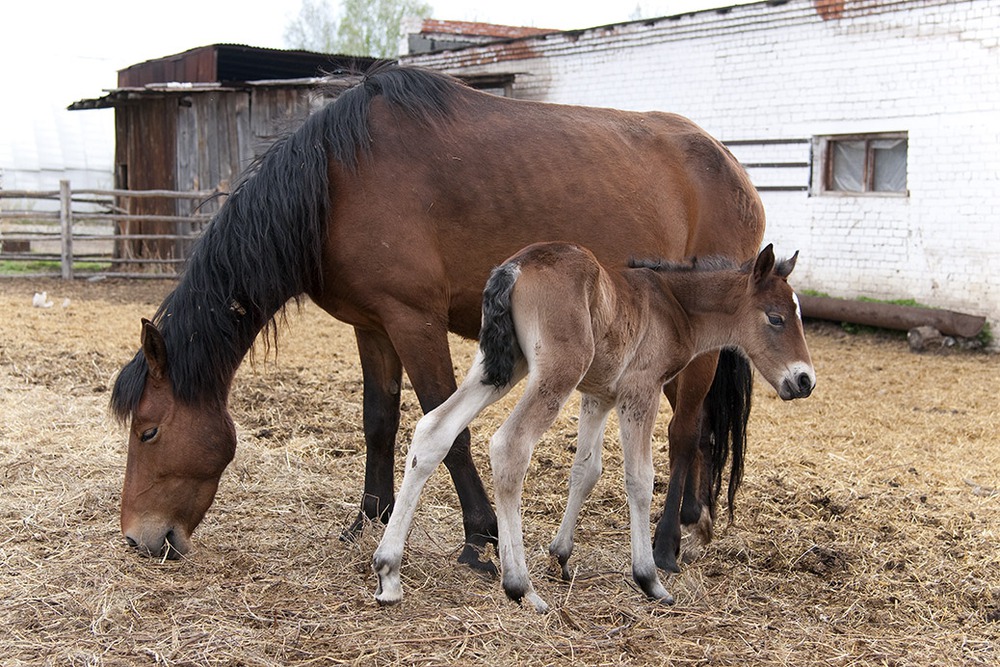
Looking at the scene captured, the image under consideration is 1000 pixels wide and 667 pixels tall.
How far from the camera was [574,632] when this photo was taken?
3447 mm

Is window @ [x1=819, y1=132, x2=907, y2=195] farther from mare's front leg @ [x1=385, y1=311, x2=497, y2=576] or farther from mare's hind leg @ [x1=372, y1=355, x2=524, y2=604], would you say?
mare's hind leg @ [x1=372, y1=355, x2=524, y2=604]

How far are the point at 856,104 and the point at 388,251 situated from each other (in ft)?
31.2

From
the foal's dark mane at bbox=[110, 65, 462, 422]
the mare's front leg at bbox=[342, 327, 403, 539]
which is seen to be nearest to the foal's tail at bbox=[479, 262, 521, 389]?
the foal's dark mane at bbox=[110, 65, 462, 422]

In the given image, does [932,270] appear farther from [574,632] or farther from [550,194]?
[574,632]

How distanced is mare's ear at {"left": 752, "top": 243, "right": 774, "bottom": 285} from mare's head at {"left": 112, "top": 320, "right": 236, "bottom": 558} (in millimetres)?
2290

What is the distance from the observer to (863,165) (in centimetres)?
1210

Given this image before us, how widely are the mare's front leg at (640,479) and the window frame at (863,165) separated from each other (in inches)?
349

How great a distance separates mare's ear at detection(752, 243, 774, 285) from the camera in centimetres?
397

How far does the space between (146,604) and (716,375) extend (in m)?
3.00

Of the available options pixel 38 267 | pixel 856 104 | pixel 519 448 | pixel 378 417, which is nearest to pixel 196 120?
pixel 38 267

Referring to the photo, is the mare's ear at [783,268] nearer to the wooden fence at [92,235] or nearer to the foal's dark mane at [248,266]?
the foal's dark mane at [248,266]

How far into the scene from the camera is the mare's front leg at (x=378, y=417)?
4617 mm

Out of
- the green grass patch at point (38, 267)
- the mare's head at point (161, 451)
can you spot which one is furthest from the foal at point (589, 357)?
the green grass patch at point (38, 267)

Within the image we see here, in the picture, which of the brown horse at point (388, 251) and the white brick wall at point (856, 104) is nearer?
the brown horse at point (388, 251)
